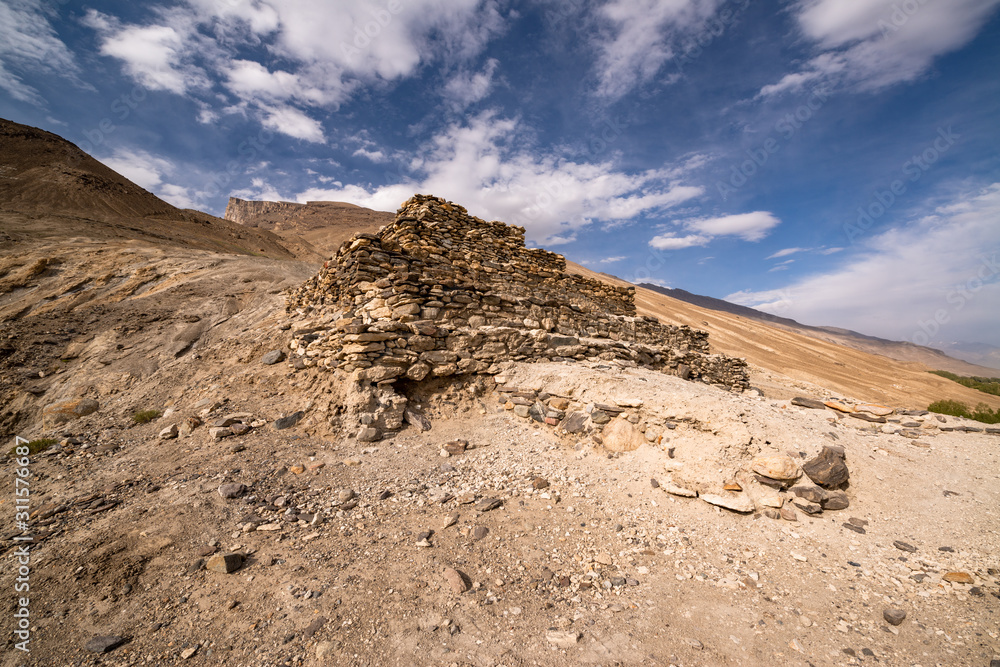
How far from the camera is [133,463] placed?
16.1ft

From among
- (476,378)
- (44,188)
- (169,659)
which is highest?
(44,188)

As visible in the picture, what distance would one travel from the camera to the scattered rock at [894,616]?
2777 mm

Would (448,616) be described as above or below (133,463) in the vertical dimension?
above

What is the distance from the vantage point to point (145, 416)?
6.16m

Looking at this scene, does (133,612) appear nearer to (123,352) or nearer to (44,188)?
(123,352)

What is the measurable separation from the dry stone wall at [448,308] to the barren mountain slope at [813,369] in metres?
10.0

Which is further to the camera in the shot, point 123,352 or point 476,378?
point 123,352

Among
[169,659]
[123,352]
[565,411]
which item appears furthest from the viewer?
[123,352]

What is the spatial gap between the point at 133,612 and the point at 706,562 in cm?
506

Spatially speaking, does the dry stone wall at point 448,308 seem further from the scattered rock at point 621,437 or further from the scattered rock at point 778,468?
the scattered rock at point 778,468

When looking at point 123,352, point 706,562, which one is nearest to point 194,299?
point 123,352

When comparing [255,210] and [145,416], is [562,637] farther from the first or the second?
[255,210]

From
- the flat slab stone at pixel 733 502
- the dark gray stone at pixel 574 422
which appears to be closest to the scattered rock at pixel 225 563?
the dark gray stone at pixel 574 422

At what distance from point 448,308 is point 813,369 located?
107ft
